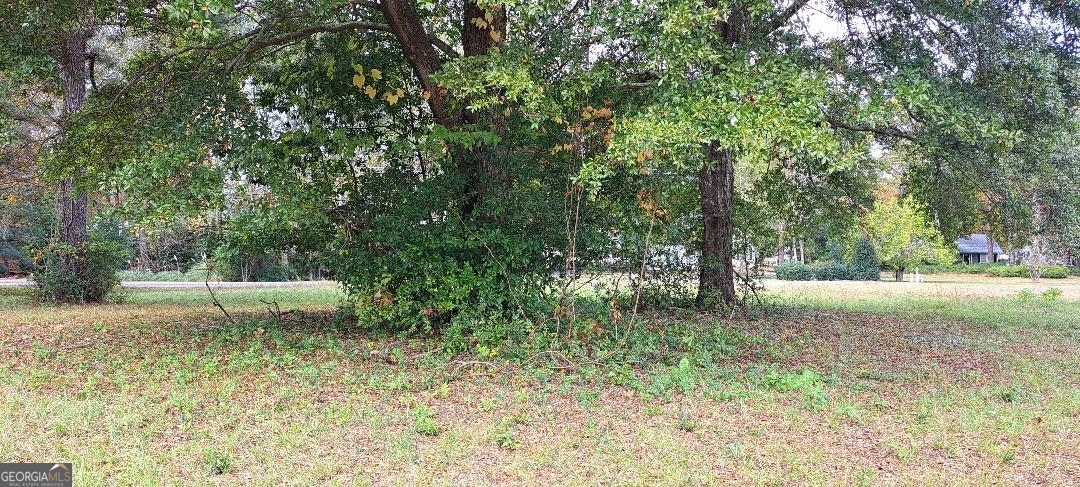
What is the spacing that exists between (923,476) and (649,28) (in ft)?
13.6

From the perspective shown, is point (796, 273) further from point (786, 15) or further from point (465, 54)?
point (465, 54)

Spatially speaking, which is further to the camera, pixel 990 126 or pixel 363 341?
pixel 363 341

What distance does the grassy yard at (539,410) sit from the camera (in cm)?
408

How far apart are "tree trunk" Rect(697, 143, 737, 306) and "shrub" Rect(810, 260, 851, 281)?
2361cm

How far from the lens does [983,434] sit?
15.9 ft

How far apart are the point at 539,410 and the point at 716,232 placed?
7.30 meters

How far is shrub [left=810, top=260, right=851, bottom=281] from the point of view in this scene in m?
33.3

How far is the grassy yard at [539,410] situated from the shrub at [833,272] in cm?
2493

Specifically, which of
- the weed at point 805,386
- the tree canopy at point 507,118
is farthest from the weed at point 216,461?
the weed at point 805,386

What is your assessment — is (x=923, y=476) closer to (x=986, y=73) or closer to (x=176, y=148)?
(x=986, y=73)

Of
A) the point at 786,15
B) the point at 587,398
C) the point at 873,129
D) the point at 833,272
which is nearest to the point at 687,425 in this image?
the point at 587,398

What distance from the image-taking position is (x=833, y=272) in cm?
3344

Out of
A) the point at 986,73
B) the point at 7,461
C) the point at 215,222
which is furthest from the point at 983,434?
the point at 215,222

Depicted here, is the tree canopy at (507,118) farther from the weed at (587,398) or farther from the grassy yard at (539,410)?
the weed at (587,398)
